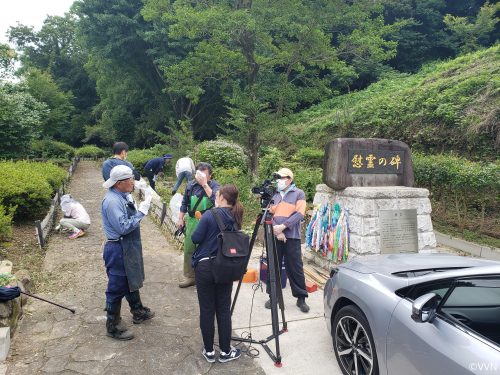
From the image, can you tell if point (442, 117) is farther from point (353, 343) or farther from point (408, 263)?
point (353, 343)

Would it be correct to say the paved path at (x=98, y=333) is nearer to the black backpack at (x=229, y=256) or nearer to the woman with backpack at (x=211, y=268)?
the woman with backpack at (x=211, y=268)

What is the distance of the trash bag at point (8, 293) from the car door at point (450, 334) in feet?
11.9

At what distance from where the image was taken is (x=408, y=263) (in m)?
3.41

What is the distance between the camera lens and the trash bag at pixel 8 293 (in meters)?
3.65

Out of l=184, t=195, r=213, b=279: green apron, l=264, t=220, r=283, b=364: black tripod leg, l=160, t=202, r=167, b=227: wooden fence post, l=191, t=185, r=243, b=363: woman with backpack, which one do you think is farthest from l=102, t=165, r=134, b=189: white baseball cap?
l=160, t=202, r=167, b=227: wooden fence post

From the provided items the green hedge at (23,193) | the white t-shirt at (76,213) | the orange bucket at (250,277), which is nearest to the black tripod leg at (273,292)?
the orange bucket at (250,277)

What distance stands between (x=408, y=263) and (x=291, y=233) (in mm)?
1583

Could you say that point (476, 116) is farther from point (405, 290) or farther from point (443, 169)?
point (405, 290)

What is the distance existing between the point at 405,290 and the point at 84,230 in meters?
6.99

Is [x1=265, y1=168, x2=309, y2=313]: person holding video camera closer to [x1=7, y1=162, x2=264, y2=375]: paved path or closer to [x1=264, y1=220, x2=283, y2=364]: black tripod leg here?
[x1=264, y1=220, x2=283, y2=364]: black tripod leg

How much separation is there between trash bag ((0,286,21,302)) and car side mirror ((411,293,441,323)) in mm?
3790

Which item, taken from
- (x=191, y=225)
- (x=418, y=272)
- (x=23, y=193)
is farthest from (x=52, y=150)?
(x=418, y=272)

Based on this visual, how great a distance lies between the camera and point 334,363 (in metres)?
3.54

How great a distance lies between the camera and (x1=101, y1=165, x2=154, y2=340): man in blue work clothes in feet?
12.0
